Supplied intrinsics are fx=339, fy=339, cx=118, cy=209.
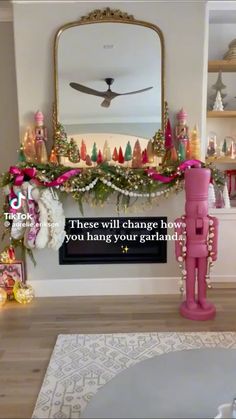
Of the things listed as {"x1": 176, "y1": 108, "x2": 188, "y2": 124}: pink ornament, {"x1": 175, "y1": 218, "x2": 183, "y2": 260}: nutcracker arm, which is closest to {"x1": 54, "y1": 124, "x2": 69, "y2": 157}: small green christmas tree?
{"x1": 176, "y1": 108, "x2": 188, "y2": 124}: pink ornament

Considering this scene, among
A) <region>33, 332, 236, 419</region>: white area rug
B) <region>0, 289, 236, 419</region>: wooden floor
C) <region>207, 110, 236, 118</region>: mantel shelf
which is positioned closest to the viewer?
<region>33, 332, 236, 419</region>: white area rug

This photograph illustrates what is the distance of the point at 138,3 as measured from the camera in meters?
2.92

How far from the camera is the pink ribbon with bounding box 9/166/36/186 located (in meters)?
2.83

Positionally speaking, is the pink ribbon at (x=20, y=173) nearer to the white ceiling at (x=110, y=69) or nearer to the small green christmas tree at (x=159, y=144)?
the white ceiling at (x=110, y=69)

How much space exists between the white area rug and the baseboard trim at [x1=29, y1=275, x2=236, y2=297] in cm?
77

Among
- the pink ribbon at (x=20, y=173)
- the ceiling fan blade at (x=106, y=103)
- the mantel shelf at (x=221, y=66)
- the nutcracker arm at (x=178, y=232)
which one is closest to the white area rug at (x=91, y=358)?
the nutcracker arm at (x=178, y=232)

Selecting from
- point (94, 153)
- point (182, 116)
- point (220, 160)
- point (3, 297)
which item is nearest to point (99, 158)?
point (94, 153)

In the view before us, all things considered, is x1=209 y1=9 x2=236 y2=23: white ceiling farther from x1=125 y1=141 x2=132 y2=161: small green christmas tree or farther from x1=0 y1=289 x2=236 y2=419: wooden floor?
x1=0 y1=289 x2=236 y2=419: wooden floor

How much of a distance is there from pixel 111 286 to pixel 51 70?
202 centimetres

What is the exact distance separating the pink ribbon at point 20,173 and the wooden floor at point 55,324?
108cm

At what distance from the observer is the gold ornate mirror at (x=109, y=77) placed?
9.64ft

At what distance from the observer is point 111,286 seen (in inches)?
125

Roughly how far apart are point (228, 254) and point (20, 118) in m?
2.33

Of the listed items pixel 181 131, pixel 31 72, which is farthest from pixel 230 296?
pixel 31 72
